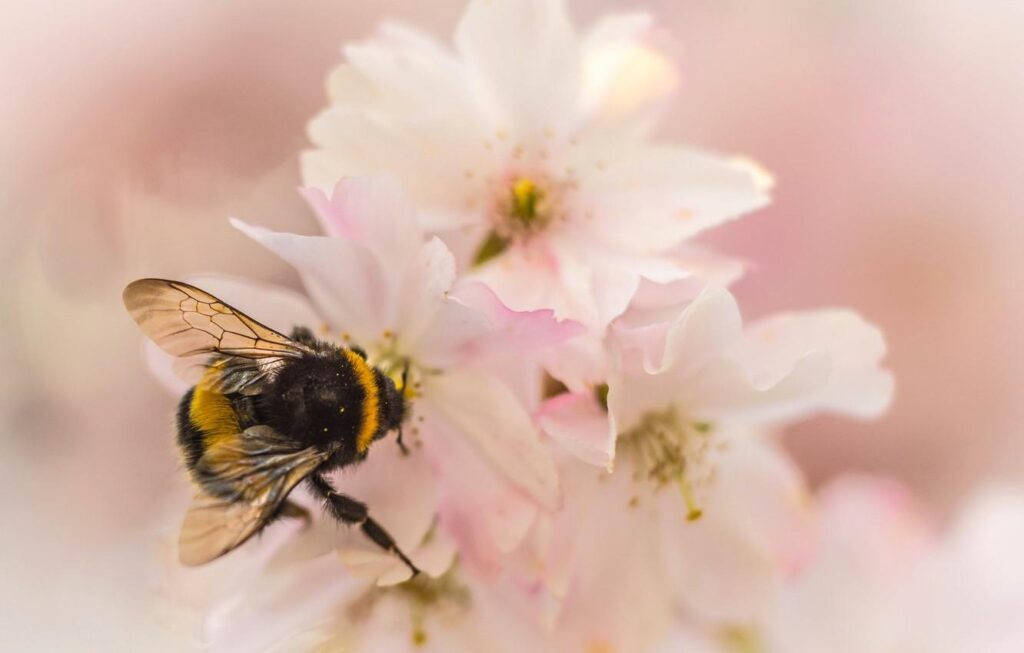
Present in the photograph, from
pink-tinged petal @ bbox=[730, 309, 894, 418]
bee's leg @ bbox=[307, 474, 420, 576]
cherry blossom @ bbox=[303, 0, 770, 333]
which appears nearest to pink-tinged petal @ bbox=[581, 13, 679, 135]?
cherry blossom @ bbox=[303, 0, 770, 333]

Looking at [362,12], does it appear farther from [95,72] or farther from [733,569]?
[733,569]

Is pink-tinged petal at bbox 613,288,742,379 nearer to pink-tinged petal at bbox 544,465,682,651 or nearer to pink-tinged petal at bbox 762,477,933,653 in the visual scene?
pink-tinged petal at bbox 544,465,682,651

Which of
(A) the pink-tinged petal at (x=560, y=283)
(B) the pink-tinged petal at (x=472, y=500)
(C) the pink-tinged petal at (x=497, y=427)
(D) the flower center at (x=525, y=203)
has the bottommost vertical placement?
(B) the pink-tinged petal at (x=472, y=500)

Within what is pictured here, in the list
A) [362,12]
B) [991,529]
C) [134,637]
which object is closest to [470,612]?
[134,637]

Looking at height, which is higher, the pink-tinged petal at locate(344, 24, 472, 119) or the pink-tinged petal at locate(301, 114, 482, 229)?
the pink-tinged petal at locate(344, 24, 472, 119)

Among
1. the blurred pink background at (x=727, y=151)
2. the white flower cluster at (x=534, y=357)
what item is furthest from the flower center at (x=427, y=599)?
the blurred pink background at (x=727, y=151)

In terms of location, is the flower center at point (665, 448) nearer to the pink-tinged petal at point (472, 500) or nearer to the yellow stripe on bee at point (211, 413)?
the pink-tinged petal at point (472, 500)

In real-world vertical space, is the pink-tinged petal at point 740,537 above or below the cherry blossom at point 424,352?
below

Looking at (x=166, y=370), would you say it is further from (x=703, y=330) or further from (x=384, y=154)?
(x=703, y=330)
